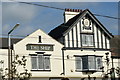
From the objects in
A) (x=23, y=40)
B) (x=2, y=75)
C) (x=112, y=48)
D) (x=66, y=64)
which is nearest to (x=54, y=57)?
(x=66, y=64)

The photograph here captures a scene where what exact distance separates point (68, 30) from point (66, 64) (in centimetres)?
391

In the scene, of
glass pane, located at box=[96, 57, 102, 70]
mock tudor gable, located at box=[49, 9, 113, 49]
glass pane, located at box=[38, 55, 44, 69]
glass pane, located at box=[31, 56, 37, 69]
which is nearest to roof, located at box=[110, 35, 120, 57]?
mock tudor gable, located at box=[49, 9, 113, 49]

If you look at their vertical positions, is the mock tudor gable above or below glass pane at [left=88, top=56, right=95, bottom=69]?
above

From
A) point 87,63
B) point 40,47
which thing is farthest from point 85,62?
point 40,47

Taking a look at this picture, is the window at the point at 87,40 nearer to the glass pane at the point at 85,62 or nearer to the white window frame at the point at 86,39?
the white window frame at the point at 86,39

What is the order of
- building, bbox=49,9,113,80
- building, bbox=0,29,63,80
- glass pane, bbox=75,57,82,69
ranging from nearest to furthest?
building, bbox=0,29,63,80 < building, bbox=49,9,113,80 < glass pane, bbox=75,57,82,69

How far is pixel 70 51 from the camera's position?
3822 cm

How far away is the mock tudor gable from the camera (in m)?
38.5

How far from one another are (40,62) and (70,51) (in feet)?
12.7

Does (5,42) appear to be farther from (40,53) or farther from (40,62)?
(40,62)

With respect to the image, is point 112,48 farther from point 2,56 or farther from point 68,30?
point 2,56

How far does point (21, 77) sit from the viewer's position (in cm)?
3494

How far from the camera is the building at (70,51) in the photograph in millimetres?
36344

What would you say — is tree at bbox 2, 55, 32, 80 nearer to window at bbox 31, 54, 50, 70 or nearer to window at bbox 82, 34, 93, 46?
window at bbox 31, 54, 50, 70
